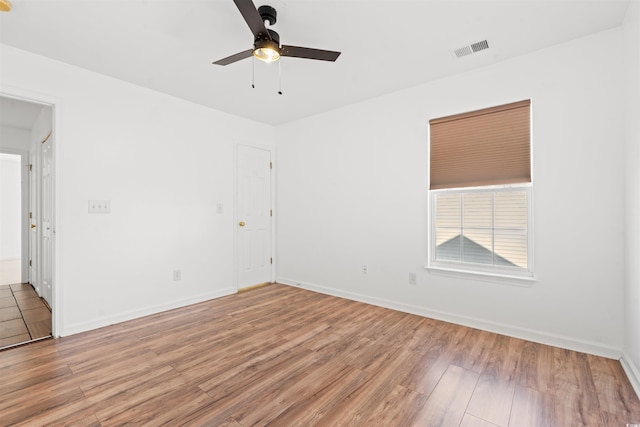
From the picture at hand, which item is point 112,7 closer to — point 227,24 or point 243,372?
point 227,24

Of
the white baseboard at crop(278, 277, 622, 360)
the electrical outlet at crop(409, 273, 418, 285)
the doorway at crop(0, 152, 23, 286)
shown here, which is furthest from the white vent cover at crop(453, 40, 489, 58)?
the doorway at crop(0, 152, 23, 286)

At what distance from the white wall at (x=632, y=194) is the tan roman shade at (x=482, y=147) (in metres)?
0.70

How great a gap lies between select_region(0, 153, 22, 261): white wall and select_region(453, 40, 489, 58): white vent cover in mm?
10133

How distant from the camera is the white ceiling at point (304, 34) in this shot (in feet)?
7.07

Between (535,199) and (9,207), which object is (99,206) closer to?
A: (535,199)

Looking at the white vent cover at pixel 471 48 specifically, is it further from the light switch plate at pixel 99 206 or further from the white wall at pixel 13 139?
the white wall at pixel 13 139

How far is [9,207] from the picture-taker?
7551 millimetres

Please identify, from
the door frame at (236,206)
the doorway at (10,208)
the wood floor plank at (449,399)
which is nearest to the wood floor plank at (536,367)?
the wood floor plank at (449,399)

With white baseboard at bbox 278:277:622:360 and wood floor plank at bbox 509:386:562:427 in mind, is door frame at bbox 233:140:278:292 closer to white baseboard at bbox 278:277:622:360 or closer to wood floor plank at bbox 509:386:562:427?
white baseboard at bbox 278:277:622:360

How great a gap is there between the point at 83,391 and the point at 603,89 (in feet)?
15.2

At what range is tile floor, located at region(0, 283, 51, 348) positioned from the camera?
9.52ft

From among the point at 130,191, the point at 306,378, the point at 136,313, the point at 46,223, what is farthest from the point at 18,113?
the point at 306,378

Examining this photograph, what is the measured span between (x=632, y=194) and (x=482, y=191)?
1.12 meters

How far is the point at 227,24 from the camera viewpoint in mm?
2336
